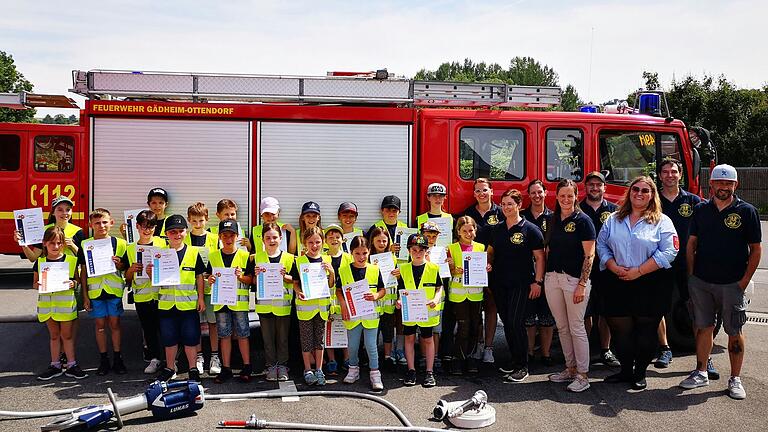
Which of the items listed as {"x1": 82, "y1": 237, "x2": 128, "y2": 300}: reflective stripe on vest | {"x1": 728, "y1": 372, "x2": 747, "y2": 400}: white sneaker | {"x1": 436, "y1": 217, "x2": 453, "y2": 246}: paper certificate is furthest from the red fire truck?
{"x1": 728, "y1": 372, "x2": 747, "y2": 400}: white sneaker

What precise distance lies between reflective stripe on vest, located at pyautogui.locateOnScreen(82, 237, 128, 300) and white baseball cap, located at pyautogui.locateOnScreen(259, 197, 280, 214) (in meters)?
1.39

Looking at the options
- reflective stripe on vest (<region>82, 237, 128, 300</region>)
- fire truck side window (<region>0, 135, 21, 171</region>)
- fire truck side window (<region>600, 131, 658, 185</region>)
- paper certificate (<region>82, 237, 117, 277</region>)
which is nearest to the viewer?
paper certificate (<region>82, 237, 117, 277</region>)

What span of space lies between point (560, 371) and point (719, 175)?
2409 millimetres

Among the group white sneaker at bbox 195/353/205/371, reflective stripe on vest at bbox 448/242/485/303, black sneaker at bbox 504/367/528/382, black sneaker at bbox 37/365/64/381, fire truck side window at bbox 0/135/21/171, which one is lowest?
black sneaker at bbox 504/367/528/382

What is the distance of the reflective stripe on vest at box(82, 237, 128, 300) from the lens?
6.68 metres

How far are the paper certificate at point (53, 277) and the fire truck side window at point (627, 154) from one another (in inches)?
230

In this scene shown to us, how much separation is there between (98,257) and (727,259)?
5791mm

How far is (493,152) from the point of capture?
7875 mm

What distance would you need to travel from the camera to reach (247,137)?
7516 millimetres

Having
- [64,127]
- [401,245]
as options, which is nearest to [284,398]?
[401,245]

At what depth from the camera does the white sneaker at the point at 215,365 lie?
6.66 m

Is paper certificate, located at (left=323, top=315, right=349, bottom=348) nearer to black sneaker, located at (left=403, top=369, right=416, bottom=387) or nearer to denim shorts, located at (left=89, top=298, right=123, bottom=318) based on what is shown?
black sneaker, located at (left=403, top=369, right=416, bottom=387)

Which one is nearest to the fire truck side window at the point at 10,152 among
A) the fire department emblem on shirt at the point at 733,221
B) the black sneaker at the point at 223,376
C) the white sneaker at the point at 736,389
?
the black sneaker at the point at 223,376

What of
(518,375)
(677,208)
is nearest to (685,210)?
(677,208)
